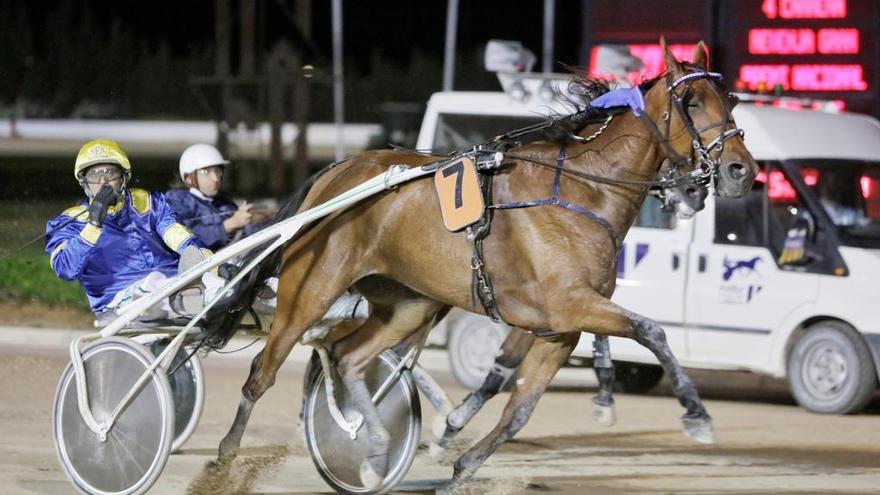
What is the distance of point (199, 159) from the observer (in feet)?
29.7

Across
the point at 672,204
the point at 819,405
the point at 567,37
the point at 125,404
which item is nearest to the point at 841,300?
the point at 819,405

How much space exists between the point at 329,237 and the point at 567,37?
2882 cm

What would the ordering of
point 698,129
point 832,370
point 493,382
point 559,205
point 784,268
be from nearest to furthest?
point 698,129
point 559,205
point 493,382
point 832,370
point 784,268

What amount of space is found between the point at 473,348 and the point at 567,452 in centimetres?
279

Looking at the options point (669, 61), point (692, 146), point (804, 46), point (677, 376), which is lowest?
point (677, 376)

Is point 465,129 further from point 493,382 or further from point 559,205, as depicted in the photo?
point 559,205

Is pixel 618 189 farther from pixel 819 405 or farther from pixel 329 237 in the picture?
pixel 819 405

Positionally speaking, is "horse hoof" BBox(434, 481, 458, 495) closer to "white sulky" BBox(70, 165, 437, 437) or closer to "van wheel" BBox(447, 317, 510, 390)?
"white sulky" BBox(70, 165, 437, 437)

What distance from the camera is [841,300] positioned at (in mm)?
10664

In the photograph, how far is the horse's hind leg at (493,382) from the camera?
777 cm

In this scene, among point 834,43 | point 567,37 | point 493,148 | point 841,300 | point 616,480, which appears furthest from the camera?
point 567,37

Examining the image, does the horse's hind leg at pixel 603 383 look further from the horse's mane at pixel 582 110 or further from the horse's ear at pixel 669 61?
the horse's ear at pixel 669 61

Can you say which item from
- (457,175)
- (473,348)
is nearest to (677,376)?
(457,175)

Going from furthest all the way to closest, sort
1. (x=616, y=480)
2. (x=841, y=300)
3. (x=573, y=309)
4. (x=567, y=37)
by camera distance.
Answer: (x=567, y=37), (x=841, y=300), (x=616, y=480), (x=573, y=309)
